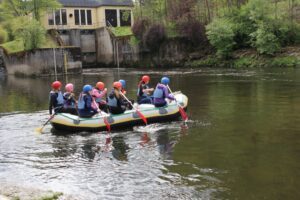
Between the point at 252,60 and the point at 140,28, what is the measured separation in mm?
14196

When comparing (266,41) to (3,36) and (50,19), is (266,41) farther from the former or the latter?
(3,36)

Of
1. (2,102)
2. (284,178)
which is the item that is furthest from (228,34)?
(284,178)

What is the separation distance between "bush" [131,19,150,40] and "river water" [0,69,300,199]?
34.1 m

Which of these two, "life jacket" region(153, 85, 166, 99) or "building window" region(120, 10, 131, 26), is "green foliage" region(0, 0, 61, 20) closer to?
"building window" region(120, 10, 131, 26)

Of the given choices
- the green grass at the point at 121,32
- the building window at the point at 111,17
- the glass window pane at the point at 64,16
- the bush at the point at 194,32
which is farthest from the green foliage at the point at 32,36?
the building window at the point at 111,17

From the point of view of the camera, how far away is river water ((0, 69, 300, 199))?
29.2ft

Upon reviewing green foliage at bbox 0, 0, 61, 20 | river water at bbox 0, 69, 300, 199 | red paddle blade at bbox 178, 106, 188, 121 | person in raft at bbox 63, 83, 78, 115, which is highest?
green foliage at bbox 0, 0, 61, 20

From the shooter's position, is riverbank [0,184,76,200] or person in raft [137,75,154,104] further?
person in raft [137,75,154,104]

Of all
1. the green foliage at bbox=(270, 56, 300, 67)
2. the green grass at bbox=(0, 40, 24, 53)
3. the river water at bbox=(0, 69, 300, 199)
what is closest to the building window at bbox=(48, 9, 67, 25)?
the green grass at bbox=(0, 40, 24, 53)

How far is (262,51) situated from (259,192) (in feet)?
123

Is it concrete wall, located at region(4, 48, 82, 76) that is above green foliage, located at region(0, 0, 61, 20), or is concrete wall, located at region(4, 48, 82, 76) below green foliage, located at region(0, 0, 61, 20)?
below

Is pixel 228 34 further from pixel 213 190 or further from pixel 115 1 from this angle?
pixel 213 190

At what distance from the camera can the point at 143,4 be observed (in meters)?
58.5

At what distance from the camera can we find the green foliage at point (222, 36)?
4641 cm
